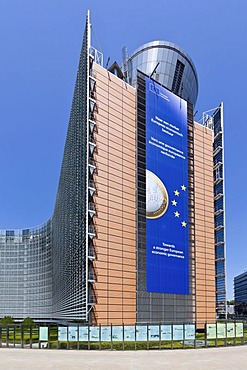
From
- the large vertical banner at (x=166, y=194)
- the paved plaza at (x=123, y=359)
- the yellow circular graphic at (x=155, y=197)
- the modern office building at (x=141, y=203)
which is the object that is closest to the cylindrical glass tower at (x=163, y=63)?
the modern office building at (x=141, y=203)

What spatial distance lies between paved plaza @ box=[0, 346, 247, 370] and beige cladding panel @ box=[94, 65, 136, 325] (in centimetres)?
1747

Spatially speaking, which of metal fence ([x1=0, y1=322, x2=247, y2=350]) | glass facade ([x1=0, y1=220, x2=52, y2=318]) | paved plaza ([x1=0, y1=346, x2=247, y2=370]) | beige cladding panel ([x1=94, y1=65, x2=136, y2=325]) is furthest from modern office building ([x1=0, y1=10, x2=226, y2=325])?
glass facade ([x1=0, y1=220, x2=52, y2=318])

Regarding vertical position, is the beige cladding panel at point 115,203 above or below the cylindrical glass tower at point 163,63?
below

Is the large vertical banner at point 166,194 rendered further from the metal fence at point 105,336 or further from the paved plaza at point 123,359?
the paved plaza at point 123,359

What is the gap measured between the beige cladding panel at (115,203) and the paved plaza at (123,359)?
1747 cm

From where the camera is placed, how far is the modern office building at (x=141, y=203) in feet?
169

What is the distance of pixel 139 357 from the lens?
29.9 m

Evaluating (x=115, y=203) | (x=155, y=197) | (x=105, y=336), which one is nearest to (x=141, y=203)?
(x=155, y=197)

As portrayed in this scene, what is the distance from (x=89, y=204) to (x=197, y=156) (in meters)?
26.0

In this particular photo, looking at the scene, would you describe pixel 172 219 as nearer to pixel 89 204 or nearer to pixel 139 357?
pixel 89 204

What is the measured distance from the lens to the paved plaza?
25.6 metres

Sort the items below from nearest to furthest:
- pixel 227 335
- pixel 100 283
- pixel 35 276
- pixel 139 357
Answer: pixel 139 357 → pixel 227 335 → pixel 100 283 → pixel 35 276

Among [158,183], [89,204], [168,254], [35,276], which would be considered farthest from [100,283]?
[35,276]

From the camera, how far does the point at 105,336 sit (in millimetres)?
33750
